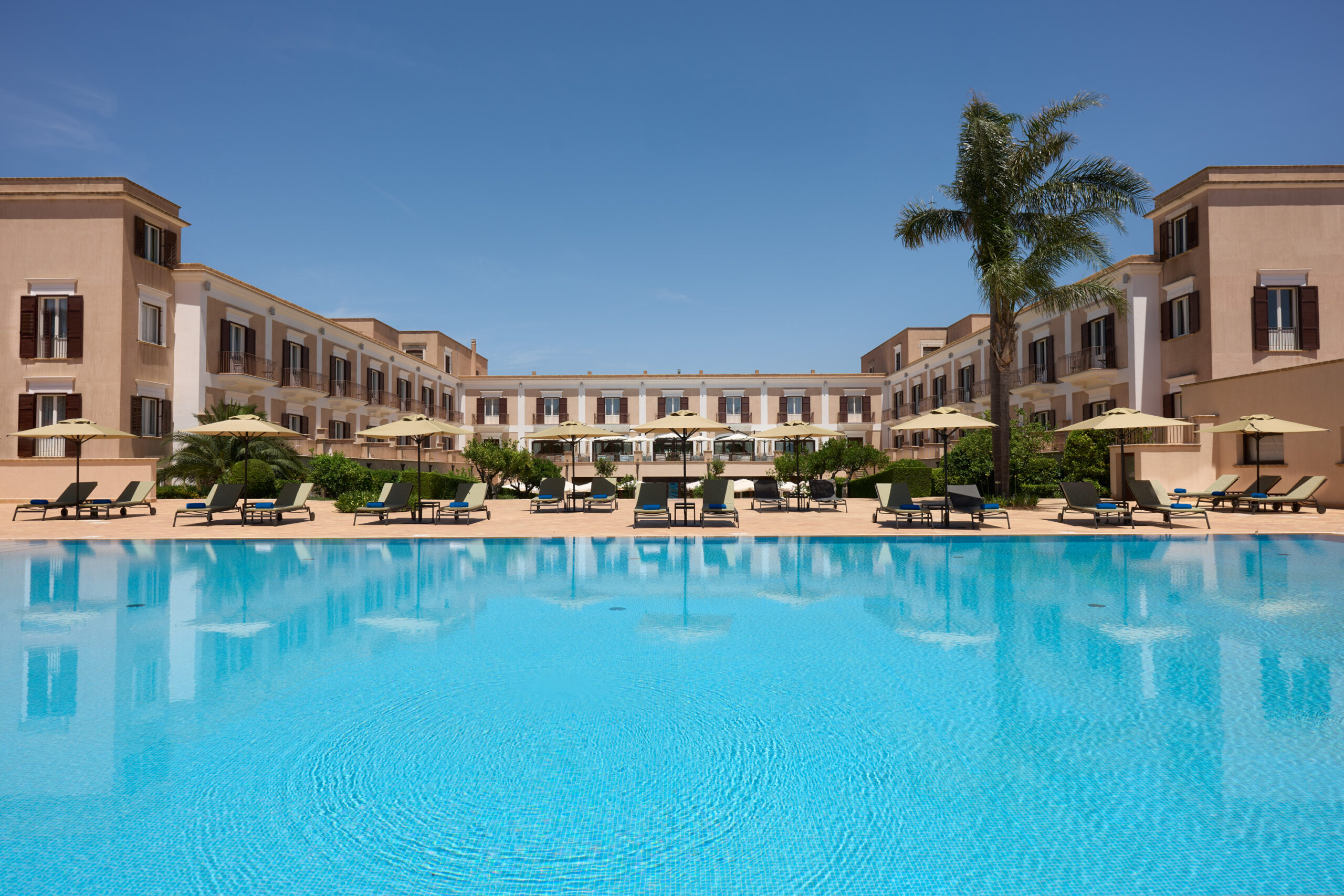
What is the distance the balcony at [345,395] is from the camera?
1194 inches

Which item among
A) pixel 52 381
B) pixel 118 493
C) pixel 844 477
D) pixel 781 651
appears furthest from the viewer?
pixel 844 477

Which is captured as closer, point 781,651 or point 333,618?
point 781,651

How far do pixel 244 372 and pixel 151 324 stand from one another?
3.03m

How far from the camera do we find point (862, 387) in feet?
142

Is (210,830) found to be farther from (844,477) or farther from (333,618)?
(844,477)

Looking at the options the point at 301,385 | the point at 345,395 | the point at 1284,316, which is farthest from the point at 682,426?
the point at 345,395

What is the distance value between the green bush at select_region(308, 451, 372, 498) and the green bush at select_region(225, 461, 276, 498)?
5.16 ft

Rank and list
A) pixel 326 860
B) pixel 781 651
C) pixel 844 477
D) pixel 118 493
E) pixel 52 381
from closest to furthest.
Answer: pixel 326 860 < pixel 781 651 < pixel 118 493 < pixel 52 381 < pixel 844 477

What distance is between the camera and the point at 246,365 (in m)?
24.9

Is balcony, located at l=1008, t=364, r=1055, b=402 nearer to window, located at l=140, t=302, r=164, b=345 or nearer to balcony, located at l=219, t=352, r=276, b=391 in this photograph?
balcony, located at l=219, t=352, r=276, b=391

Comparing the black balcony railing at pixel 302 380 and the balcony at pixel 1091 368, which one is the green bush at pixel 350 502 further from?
the balcony at pixel 1091 368

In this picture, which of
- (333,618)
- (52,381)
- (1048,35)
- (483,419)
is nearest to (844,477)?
(1048,35)

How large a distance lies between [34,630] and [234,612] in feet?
4.93

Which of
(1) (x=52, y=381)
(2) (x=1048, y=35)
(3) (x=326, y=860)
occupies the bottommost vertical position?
(3) (x=326, y=860)
